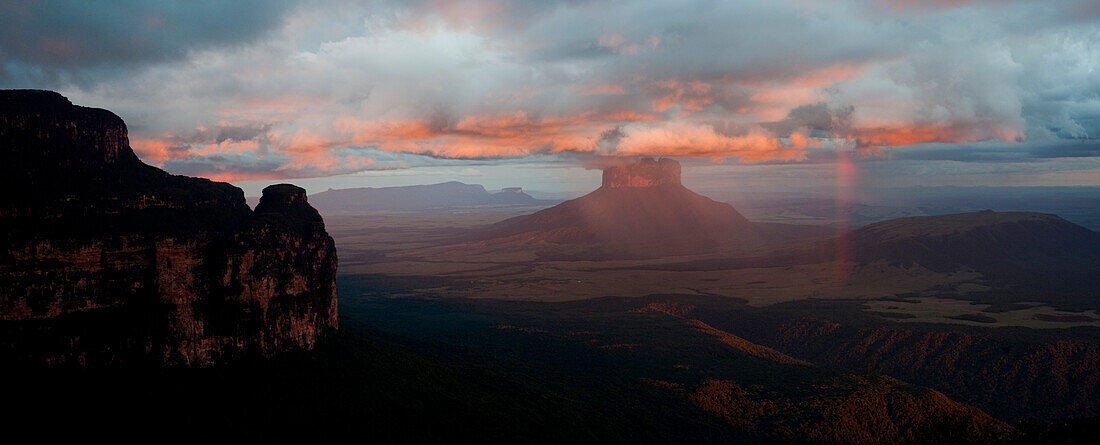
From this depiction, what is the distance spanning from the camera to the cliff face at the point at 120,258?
5997 cm

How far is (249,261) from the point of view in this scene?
7144 centimetres

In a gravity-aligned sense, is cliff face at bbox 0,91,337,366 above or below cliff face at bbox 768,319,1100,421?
above

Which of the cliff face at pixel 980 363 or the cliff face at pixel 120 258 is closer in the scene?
the cliff face at pixel 120 258

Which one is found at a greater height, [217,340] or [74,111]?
[74,111]

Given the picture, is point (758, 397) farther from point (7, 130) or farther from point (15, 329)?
point (7, 130)

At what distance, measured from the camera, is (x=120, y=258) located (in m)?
64.1

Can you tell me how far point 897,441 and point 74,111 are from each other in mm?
119777

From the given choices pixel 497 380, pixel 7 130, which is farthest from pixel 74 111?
pixel 497 380

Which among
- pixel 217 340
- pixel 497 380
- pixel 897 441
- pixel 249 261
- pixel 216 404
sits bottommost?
pixel 897 441

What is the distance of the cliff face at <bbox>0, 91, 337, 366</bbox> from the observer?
2361 inches

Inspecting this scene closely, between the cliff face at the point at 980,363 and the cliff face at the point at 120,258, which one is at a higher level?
the cliff face at the point at 120,258

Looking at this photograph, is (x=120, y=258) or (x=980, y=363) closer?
(x=120, y=258)

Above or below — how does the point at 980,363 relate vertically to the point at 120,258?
below

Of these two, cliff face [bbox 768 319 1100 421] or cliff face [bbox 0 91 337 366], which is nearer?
cliff face [bbox 0 91 337 366]
